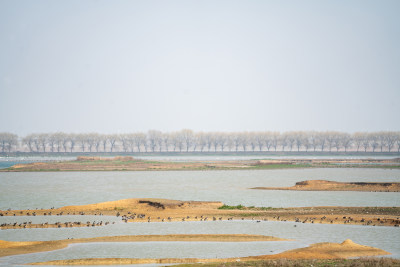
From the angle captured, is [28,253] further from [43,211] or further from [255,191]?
[255,191]

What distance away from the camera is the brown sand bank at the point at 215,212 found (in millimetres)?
37031

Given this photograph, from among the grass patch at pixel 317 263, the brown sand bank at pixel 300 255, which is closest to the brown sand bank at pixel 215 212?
the brown sand bank at pixel 300 255

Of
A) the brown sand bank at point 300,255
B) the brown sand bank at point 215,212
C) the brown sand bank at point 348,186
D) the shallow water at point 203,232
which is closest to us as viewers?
the brown sand bank at point 300,255

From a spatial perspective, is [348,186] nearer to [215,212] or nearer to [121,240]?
[215,212]

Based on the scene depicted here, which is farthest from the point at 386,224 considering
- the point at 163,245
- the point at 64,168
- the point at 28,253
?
the point at 64,168

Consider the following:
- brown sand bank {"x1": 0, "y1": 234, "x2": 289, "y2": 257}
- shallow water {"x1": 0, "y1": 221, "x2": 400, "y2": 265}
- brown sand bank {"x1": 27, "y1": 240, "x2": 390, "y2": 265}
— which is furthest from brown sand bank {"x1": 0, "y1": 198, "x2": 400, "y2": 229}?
brown sand bank {"x1": 27, "y1": 240, "x2": 390, "y2": 265}

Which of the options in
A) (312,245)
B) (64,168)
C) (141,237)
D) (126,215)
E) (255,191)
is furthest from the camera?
(64,168)

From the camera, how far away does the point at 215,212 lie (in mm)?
41562

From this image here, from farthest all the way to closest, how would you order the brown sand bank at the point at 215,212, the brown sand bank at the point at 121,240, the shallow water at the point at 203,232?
the brown sand bank at the point at 215,212, the brown sand bank at the point at 121,240, the shallow water at the point at 203,232

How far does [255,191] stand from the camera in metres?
62.4

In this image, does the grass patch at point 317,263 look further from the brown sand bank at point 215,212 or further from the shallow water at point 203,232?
the brown sand bank at point 215,212

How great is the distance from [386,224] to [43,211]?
27.1 m

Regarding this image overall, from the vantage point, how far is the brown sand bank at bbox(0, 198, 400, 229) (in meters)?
37.0

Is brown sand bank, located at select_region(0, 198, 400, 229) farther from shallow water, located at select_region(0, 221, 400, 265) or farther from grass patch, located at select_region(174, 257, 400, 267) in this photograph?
grass patch, located at select_region(174, 257, 400, 267)
